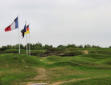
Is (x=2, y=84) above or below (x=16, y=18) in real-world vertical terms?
below

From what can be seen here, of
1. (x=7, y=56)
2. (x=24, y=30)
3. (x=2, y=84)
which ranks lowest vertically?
(x=2, y=84)

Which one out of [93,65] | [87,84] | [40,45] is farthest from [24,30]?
[40,45]

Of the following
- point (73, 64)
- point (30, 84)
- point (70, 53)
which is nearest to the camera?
point (30, 84)

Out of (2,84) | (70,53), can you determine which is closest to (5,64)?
(2,84)

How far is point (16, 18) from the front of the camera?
3394cm

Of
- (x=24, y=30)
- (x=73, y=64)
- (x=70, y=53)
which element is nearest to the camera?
(x=73, y=64)

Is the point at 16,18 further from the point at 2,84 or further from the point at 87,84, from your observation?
the point at 87,84

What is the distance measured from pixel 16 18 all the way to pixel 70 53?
25.3m

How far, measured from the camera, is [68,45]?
8325 cm

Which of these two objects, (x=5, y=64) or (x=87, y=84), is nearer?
(x=87, y=84)

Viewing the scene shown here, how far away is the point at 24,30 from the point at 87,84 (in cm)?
2469

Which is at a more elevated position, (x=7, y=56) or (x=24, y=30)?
(x=24, y=30)

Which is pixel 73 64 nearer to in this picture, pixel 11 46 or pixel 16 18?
pixel 16 18

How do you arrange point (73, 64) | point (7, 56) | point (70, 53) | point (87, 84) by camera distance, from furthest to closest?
point (70, 53)
point (7, 56)
point (73, 64)
point (87, 84)
